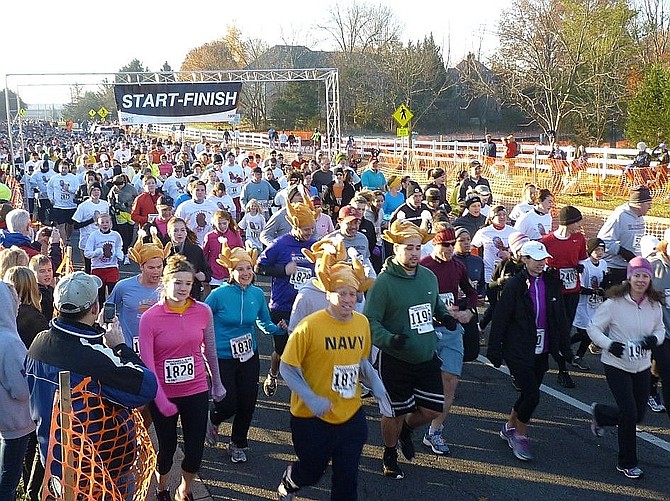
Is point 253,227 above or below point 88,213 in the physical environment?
below

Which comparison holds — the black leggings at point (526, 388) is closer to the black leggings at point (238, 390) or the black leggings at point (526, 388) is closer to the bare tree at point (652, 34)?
the black leggings at point (238, 390)

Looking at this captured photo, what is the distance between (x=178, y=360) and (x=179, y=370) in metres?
0.06

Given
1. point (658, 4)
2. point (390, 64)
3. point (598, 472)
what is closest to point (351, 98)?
point (390, 64)

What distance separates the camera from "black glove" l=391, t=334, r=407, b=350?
4930mm

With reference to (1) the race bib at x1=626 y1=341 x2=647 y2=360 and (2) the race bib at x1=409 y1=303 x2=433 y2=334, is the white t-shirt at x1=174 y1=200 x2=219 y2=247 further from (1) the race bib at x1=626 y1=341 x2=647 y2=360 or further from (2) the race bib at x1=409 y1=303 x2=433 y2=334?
(1) the race bib at x1=626 y1=341 x2=647 y2=360

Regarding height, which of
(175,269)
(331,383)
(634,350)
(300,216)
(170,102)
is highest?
(170,102)

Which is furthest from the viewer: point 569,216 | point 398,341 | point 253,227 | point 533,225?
point 253,227

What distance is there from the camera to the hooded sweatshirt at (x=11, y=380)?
4086 mm

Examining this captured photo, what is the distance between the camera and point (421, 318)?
5395 millimetres

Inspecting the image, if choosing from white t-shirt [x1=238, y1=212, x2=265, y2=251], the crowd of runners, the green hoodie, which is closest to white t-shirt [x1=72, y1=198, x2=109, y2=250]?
the crowd of runners

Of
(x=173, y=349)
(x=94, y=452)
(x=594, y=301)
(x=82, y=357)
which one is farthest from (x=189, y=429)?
(x=594, y=301)

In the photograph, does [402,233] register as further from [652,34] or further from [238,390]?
[652,34]

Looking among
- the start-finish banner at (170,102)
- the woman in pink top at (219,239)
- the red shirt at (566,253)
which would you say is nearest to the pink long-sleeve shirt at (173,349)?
the woman in pink top at (219,239)

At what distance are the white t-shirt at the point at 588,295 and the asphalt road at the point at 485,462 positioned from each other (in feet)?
4.44
